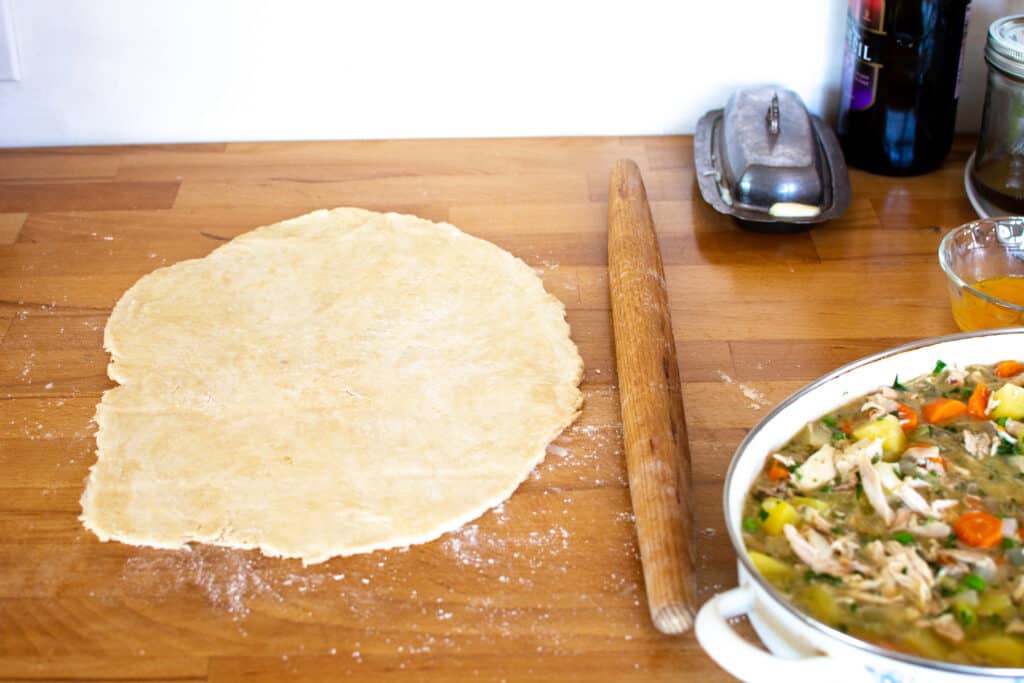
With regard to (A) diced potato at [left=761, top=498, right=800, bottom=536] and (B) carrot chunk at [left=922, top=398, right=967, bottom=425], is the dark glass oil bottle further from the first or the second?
(A) diced potato at [left=761, top=498, right=800, bottom=536]

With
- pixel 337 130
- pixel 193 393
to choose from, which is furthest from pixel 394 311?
pixel 337 130

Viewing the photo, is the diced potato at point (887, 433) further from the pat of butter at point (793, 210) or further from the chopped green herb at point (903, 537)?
the pat of butter at point (793, 210)

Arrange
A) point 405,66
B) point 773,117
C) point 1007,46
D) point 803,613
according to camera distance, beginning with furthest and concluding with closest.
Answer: point 405,66
point 773,117
point 1007,46
point 803,613

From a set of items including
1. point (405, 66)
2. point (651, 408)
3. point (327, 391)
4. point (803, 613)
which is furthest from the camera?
point (405, 66)

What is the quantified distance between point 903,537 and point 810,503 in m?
0.08

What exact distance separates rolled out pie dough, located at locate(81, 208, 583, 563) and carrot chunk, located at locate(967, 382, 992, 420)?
1.44 feet

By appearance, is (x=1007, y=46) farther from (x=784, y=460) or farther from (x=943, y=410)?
(x=784, y=460)

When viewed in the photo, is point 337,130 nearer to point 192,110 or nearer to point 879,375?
point 192,110

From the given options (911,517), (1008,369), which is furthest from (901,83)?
(911,517)

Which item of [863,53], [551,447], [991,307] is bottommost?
[551,447]

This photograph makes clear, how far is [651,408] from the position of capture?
119 cm

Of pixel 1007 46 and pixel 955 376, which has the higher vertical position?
pixel 1007 46

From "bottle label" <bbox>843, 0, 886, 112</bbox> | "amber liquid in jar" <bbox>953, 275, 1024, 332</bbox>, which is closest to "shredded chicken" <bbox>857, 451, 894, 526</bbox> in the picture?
"amber liquid in jar" <bbox>953, 275, 1024, 332</bbox>

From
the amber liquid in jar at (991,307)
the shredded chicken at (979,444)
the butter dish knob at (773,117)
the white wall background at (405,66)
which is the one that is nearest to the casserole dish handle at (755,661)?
the shredded chicken at (979,444)
